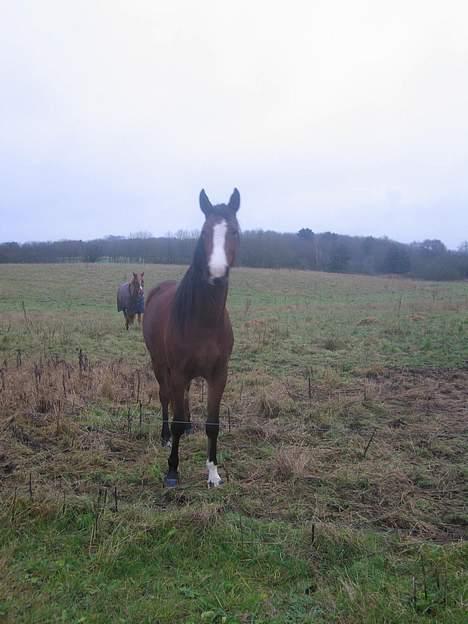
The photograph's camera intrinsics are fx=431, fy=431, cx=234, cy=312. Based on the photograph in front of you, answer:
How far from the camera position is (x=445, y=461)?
4.27 m

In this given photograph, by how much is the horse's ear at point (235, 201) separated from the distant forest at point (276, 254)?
120 feet

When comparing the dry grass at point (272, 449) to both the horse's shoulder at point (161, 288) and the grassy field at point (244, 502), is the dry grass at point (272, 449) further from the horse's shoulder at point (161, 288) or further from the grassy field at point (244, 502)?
the horse's shoulder at point (161, 288)

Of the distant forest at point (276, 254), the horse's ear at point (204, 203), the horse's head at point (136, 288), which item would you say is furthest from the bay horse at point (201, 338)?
the distant forest at point (276, 254)

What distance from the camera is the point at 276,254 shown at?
48.7 metres

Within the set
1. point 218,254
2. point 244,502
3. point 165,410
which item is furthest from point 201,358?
point 165,410

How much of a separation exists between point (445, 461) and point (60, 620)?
11.9ft

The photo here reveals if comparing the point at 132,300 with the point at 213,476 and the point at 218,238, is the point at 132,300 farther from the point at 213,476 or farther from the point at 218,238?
the point at 218,238

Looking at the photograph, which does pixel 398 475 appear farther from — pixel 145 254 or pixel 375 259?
pixel 375 259

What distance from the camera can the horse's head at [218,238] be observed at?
3.44 m

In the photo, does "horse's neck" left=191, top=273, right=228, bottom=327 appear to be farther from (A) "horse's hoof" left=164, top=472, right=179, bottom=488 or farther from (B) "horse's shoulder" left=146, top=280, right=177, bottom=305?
(B) "horse's shoulder" left=146, top=280, right=177, bottom=305

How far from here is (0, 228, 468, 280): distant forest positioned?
47.5 meters

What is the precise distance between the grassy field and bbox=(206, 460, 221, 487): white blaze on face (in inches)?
3.6

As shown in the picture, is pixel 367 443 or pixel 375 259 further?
pixel 375 259

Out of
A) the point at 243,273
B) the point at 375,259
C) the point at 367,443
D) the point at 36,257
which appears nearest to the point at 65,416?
the point at 367,443
